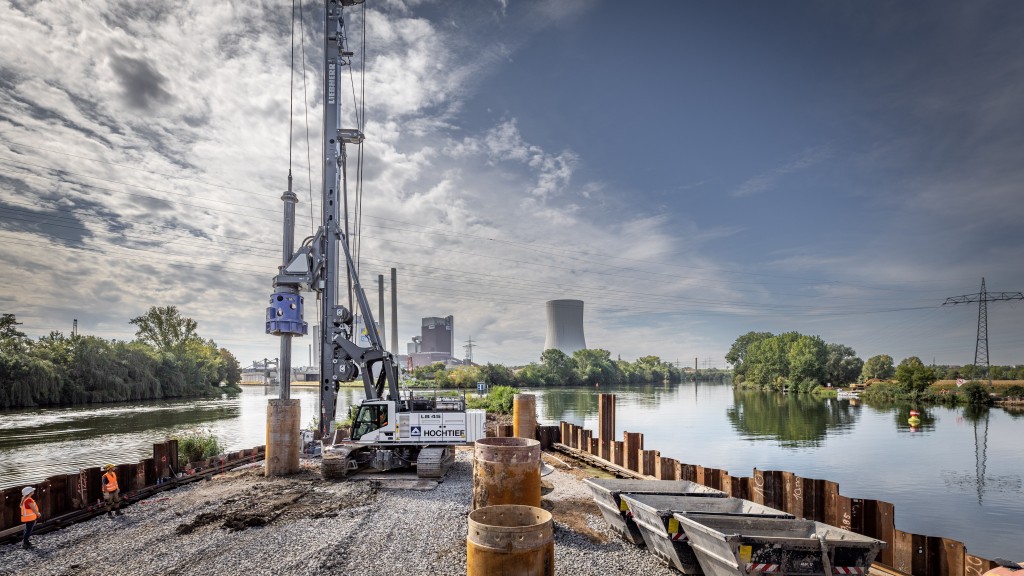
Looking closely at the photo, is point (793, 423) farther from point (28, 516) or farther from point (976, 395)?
point (28, 516)

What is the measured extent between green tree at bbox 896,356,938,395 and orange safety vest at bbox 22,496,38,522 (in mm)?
88158

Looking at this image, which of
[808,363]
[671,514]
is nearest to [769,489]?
[671,514]

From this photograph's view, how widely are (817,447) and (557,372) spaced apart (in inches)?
3644

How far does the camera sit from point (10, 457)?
27281 mm

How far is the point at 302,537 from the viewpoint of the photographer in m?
10.9

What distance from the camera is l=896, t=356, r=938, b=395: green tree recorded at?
7350 cm

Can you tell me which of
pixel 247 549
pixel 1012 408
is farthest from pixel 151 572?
pixel 1012 408

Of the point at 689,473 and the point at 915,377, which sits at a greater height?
the point at 689,473

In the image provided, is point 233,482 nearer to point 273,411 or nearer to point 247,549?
point 273,411

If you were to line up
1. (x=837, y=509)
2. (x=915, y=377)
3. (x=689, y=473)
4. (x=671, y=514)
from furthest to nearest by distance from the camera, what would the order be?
(x=915, y=377) < (x=689, y=473) < (x=837, y=509) < (x=671, y=514)

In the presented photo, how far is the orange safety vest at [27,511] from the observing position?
10.3 metres

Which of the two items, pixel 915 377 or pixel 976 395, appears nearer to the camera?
pixel 976 395

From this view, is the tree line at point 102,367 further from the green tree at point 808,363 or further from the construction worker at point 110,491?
the green tree at point 808,363

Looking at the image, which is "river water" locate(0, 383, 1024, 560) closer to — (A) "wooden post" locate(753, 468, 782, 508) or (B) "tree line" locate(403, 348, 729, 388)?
(A) "wooden post" locate(753, 468, 782, 508)
